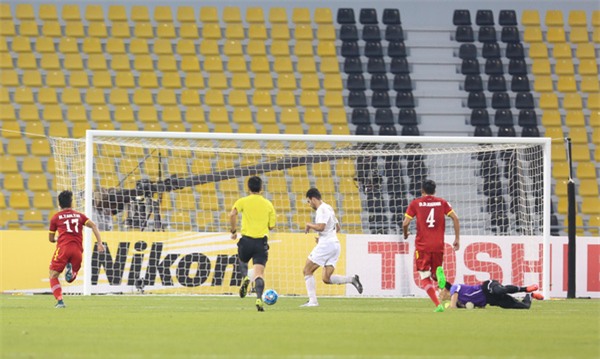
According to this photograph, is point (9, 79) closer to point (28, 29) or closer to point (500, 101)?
point (28, 29)

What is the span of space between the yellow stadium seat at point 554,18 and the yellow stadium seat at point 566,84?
176 centimetres

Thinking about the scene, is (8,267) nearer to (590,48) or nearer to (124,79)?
(124,79)

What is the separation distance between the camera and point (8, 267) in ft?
66.1

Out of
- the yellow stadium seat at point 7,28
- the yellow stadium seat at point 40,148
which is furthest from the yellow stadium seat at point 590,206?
the yellow stadium seat at point 7,28

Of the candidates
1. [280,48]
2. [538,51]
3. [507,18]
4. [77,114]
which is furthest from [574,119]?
[77,114]

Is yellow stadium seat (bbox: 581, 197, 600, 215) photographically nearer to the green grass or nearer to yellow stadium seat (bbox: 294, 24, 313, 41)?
yellow stadium seat (bbox: 294, 24, 313, 41)

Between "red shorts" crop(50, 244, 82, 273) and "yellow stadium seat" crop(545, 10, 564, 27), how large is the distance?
1799 centimetres

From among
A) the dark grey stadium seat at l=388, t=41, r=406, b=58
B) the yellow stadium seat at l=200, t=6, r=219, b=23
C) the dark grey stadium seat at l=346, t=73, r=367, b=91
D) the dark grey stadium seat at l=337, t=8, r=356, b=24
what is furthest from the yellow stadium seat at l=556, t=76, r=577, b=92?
the yellow stadium seat at l=200, t=6, r=219, b=23

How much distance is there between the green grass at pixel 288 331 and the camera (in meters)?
8.70

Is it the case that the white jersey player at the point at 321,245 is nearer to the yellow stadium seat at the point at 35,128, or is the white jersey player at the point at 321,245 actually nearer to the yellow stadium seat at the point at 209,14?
the yellow stadium seat at the point at 35,128

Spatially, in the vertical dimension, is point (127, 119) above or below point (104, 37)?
below

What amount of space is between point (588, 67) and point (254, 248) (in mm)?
16856

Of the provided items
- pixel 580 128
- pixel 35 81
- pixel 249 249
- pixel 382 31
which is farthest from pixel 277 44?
pixel 249 249

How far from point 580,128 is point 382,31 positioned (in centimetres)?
552
